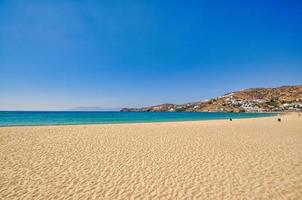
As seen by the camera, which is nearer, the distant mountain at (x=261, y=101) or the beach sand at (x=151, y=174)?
the beach sand at (x=151, y=174)

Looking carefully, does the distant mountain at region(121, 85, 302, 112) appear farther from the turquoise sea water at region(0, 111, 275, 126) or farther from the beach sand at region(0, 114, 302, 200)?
the beach sand at region(0, 114, 302, 200)

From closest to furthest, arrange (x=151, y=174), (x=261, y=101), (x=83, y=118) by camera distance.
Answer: (x=151, y=174), (x=83, y=118), (x=261, y=101)

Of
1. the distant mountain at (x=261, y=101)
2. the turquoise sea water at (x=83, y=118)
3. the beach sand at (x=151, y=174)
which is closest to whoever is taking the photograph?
the beach sand at (x=151, y=174)

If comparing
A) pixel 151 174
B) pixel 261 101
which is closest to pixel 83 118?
pixel 151 174

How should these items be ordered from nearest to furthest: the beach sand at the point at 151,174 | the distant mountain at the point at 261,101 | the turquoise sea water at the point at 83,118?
the beach sand at the point at 151,174 < the turquoise sea water at the point at 83,118 < the distant mountain at the point at 261,101

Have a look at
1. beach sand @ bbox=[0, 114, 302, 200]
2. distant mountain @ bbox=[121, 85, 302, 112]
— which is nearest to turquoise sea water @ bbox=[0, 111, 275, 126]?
beach sand @ bbox=[0, 114, 302, 200]

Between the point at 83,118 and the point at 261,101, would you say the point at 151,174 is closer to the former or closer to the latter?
the point at 83,118

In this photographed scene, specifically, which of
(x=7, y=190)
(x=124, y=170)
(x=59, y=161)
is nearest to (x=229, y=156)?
(x=124, y=170)

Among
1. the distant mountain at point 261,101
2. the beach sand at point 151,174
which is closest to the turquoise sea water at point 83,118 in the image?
the beach sand at point 151,174

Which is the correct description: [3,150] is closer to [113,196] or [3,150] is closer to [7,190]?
[7,190]

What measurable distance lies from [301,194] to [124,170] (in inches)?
213

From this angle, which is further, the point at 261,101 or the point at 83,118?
the point at 261,101

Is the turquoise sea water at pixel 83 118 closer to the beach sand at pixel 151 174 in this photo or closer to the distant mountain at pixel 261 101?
the beach sand at pixel 151 174

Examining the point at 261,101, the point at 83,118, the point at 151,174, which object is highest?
the point at 261,101
